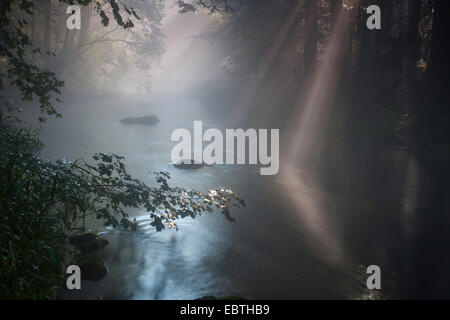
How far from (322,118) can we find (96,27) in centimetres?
3308

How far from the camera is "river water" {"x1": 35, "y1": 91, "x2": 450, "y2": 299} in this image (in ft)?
16.9

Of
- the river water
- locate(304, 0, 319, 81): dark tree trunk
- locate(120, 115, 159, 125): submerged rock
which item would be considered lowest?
the river water

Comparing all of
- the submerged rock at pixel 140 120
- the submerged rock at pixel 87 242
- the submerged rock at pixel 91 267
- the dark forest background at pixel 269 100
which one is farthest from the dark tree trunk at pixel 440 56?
the submerged rock at pixel 140 120

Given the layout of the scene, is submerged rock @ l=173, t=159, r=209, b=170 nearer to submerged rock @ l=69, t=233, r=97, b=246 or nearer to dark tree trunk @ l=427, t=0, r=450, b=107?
submerged rock @ l=69, t=233, r=97, b=246

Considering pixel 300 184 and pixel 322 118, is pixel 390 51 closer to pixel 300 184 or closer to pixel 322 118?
pixel 322 118

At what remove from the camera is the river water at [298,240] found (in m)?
5.16

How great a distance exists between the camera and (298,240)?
690 centimetres

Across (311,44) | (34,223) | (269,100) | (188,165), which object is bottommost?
(34,223)

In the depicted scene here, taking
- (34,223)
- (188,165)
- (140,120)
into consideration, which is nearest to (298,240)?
(34,223)

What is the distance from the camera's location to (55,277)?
4.15 meters

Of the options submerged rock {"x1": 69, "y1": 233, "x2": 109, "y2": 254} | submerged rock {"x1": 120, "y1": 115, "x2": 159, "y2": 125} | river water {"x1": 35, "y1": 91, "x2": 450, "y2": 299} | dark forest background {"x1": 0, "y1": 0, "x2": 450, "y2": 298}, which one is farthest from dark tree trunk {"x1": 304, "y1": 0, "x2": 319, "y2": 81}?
submerged rock {"x1": 69, "y1": 233, "x2": 109, "y2": 254}

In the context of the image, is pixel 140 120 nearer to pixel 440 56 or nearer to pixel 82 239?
pixel 440 56
